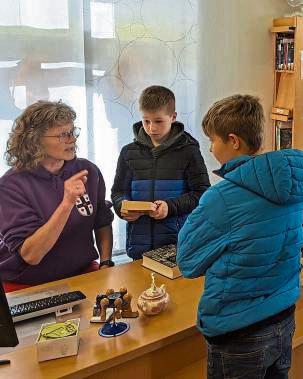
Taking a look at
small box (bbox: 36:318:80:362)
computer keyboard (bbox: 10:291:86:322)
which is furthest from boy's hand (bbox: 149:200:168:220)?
small box (bbox: 36:318:80:362)

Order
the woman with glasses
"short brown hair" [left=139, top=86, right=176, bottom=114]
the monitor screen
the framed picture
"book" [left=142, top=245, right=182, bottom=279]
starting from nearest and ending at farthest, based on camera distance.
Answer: the monitor screen < "book" [left=142, top=245, right=182, bottom=279] < the woman with glasses < "short brown hair" [left=139, top=86, right=176, bottom=114] < the framed picture

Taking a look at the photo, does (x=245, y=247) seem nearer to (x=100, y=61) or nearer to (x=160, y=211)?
(x=160, y=211)

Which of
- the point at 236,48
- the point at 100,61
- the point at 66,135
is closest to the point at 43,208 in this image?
the point at 66,135

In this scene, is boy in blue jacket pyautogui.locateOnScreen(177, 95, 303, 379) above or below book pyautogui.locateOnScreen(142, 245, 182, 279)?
above

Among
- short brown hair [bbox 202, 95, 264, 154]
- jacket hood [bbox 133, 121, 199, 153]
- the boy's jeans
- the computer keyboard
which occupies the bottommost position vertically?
the boy's jeans

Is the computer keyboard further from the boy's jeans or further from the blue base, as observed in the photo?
the boy's jeans

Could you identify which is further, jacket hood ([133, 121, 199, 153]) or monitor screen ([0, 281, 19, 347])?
jacket hood ([133, 121, 199, 153])

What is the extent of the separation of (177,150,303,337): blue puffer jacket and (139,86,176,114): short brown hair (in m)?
0.80

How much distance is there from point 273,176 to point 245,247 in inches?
7.5

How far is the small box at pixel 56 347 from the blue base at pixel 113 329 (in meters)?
0.11

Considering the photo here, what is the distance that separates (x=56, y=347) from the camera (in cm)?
120

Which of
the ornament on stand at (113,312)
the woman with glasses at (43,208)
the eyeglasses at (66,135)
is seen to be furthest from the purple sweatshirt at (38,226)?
the ornament on stand at (113,312)

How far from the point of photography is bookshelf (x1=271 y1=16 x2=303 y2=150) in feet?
10.9

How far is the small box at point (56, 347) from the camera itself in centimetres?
119
